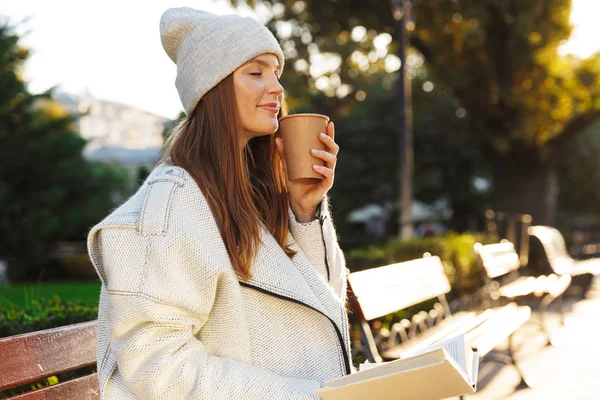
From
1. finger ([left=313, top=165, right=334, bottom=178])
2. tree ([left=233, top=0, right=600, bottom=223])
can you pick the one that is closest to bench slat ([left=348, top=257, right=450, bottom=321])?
finger ([left=313, top=165, right=334, bottom=178])

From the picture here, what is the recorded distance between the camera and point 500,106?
55.7 ft

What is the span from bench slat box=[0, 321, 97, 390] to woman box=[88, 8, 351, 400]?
46 centimetres

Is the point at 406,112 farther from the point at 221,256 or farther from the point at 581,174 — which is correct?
the point at 581,174

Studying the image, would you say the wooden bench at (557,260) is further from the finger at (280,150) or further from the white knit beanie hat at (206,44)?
the white knit beanie hat at (206,44)

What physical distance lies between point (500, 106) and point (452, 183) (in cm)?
1596

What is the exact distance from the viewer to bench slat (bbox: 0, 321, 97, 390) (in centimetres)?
248

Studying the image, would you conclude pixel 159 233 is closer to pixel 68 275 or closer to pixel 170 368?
pixel 170 368

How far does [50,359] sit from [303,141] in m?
1.12

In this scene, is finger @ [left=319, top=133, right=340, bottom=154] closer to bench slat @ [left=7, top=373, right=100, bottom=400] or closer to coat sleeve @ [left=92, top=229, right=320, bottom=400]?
coat sleeve @ [left=92, top=229, right=320, bottom=400]

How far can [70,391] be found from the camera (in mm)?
2824

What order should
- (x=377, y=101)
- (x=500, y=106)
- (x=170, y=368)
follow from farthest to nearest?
(x=377, y=101)
(x=500, y=106)
(x=170, y=368)

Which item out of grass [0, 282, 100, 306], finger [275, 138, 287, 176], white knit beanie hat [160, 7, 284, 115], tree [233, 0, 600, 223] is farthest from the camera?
tree [233, 0, 600, 223]

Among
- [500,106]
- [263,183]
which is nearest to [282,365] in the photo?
[263,183]

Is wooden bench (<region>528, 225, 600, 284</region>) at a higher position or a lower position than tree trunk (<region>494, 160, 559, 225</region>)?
higher
